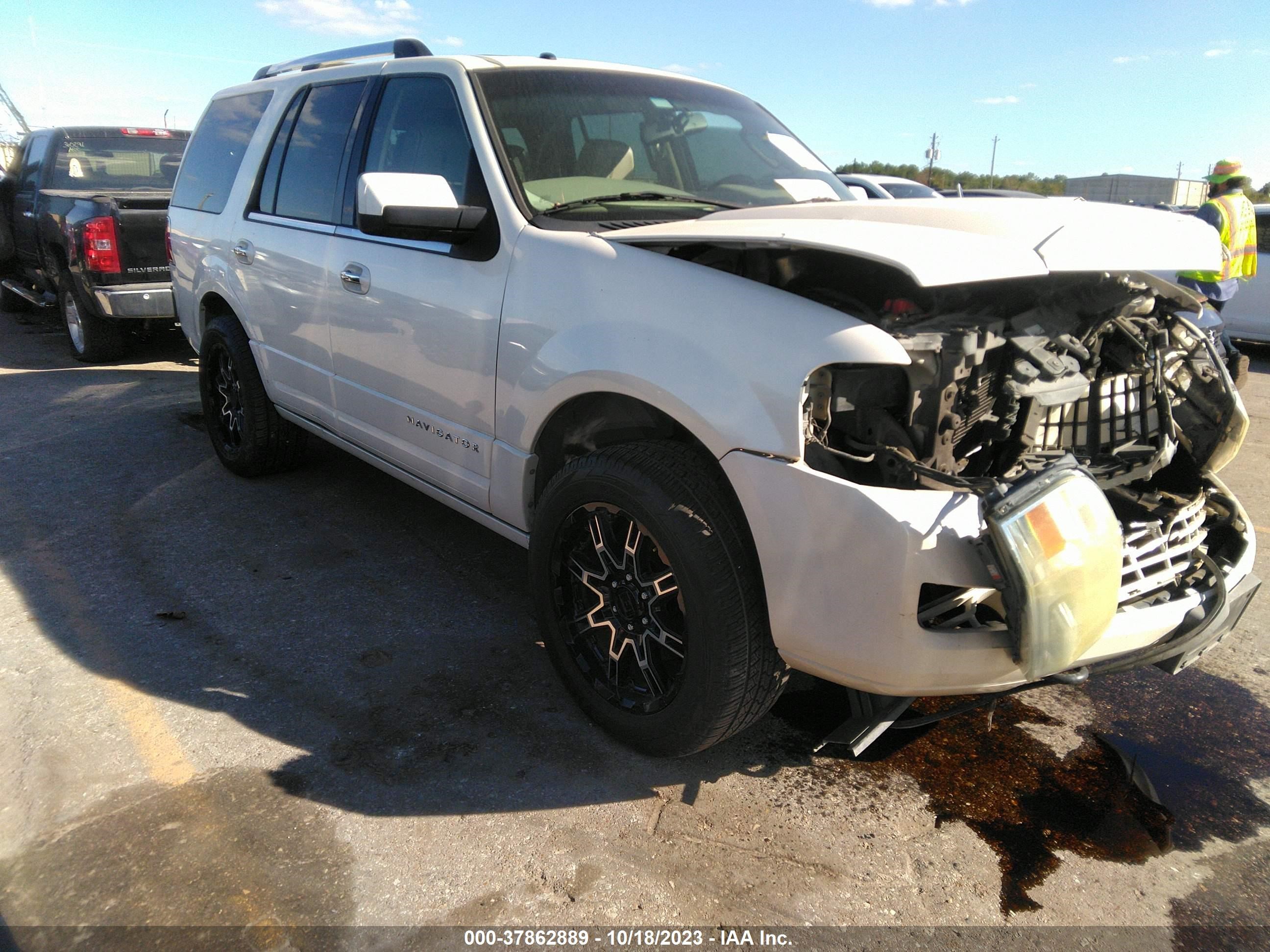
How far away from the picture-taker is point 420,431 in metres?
3.54

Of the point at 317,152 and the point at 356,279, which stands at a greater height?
the point at 317,152

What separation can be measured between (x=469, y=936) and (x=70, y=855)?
42.2 inches

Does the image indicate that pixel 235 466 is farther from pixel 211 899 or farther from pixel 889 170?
pixel 889 170

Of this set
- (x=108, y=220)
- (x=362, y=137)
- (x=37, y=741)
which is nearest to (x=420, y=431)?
(x=362, y=137)

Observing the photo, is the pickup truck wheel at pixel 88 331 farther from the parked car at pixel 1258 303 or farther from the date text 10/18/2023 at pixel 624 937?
the parked car at pixel 1258 303

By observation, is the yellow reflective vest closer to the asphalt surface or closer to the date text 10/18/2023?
the asphalt surface

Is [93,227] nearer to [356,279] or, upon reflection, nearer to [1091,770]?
[356,279]

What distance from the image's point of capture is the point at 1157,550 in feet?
8.20

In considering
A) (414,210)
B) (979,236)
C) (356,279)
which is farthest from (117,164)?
(979,236)

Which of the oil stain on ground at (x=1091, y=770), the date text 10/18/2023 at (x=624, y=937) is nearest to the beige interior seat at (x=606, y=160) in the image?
the oil stain on ground at (x=1091, y=770)

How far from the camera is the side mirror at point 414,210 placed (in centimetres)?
293

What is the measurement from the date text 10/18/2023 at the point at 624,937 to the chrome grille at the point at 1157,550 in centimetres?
122

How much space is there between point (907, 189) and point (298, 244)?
11.7 meters

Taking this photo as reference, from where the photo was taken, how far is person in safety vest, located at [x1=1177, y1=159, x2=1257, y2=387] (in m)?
7.01
